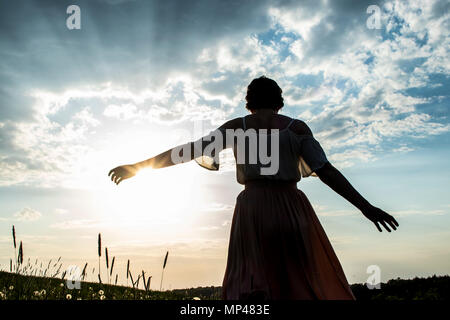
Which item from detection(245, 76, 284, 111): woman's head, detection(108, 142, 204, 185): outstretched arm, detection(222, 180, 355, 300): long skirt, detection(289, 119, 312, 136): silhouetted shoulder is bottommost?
detection(222, 180, 355, 300): long skirt

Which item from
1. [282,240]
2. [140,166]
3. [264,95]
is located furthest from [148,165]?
[282,240]

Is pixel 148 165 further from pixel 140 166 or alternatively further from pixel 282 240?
pixel 282 240

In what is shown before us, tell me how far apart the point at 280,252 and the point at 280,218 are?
14.4 inches

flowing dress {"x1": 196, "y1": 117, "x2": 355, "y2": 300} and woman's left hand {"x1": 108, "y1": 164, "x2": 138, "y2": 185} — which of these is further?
woman's left hand {"x1": 108, "y1": 164, "x2": 138, "y2": 185}

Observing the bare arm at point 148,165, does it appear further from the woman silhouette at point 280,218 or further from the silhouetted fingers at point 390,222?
the silhouetted fingers at point 390,222

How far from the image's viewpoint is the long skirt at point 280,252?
4.32 meters

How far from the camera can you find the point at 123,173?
4.88 meters

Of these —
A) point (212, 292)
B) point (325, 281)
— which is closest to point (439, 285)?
point (212, 292)

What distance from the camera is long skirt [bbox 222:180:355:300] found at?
14.2 feet

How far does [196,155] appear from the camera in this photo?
498 centimetres

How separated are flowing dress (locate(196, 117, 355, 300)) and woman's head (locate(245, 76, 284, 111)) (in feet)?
1.27

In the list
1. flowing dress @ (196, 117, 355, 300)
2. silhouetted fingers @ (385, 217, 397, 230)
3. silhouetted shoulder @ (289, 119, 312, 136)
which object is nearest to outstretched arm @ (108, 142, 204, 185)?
flowing dress @ (196, 117, 355, 300)

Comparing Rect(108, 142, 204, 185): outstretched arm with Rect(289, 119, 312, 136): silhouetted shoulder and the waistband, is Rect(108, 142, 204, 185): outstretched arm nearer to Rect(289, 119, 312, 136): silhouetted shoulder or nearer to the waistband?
the waistband
